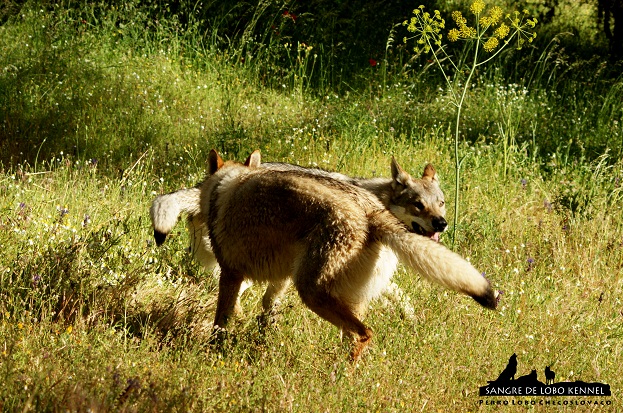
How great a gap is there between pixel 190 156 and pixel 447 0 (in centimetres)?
598

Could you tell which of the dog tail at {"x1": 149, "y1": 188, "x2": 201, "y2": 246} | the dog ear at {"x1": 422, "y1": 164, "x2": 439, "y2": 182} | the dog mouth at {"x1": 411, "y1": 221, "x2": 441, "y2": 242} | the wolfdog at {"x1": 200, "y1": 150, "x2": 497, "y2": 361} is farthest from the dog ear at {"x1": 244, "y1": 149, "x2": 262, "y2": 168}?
the dog ear at {"x1": 422, "y1": 164, "x2": 439, "y2": 182}

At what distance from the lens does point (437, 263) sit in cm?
432

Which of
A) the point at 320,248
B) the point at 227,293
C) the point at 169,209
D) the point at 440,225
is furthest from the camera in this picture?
the point at 440,225

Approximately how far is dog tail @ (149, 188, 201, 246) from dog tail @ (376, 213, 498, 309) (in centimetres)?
144

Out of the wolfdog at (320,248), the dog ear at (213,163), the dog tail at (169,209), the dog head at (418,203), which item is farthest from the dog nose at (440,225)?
the dog tail at (169,209)

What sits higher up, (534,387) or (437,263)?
(437,263)

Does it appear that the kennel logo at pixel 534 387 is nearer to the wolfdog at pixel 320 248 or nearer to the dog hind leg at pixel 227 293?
the wolfdog at pixel 320 248

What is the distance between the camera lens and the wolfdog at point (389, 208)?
529cm

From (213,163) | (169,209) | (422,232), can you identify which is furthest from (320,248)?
(422,232)

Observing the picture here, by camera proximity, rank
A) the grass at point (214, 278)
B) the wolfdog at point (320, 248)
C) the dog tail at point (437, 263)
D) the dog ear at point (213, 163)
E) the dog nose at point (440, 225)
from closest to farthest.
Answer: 1. the dog tail at point (437, 263)
2. the grass at point (214, 278)
3. the wolfdog at point (320, 248)
4. the dog ear at point (213, 163)
5. the dog nose at point (440, 225)

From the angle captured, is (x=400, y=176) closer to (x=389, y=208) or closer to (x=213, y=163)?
(x=389, y=208)

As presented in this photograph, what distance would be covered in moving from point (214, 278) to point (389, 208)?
5.78 feet

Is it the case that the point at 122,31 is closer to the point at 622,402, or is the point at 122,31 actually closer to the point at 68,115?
the point at 68,115

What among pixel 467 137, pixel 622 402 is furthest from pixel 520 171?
pixel 622 402
